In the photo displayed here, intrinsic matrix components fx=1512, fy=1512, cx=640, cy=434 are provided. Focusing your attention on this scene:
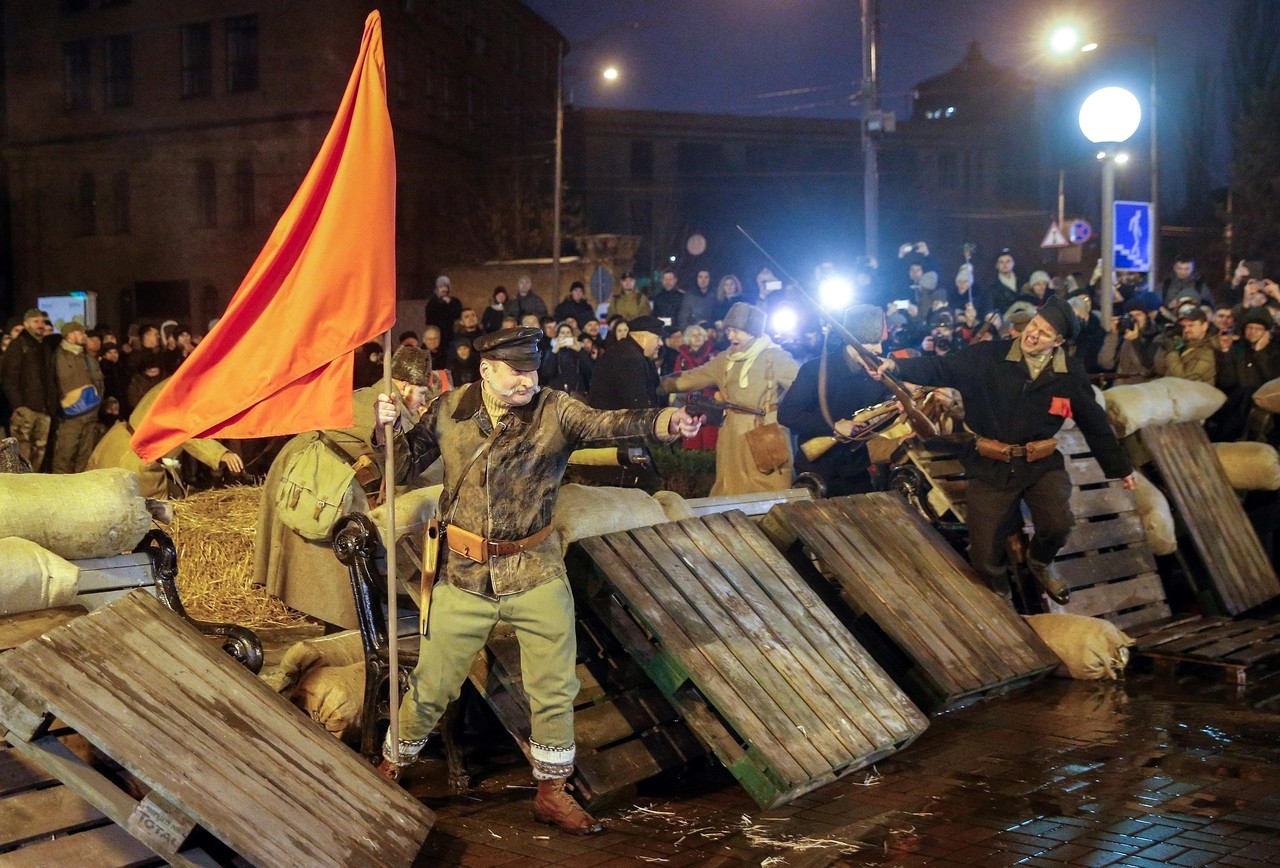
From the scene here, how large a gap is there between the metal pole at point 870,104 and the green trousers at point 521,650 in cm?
1541

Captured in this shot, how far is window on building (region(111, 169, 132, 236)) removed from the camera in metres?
42.3

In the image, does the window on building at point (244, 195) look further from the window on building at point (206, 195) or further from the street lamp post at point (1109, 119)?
the street lamp post at point (1109, 119)

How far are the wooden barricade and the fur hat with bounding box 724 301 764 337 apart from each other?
234 centimetres

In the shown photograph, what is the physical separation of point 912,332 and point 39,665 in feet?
40.6

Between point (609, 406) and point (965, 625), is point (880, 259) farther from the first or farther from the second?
point (965, 625)

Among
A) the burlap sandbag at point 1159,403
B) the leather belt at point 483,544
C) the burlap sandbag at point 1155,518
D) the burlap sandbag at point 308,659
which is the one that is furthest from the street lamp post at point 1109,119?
the leather belt at point 483,544

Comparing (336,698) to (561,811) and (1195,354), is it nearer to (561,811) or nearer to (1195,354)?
(561,811)

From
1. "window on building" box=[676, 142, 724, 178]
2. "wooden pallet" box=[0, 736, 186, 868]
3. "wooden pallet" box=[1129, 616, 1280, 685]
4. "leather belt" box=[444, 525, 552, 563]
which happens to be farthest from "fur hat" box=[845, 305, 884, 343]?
"window on building" box=[676, 142, 724, 178]

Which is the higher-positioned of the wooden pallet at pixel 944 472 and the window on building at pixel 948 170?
the window on building at pixel 948 170

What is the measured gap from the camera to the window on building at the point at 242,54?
130 feet

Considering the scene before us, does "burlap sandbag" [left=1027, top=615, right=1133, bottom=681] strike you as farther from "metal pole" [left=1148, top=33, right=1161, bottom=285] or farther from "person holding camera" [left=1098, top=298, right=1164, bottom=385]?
"metal pole" [left=1148, top=33, right=1161, bottom=285]

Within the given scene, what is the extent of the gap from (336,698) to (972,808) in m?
2.85

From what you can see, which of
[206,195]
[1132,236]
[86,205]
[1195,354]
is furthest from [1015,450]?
[86,205]

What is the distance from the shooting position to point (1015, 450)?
896 centimetres
